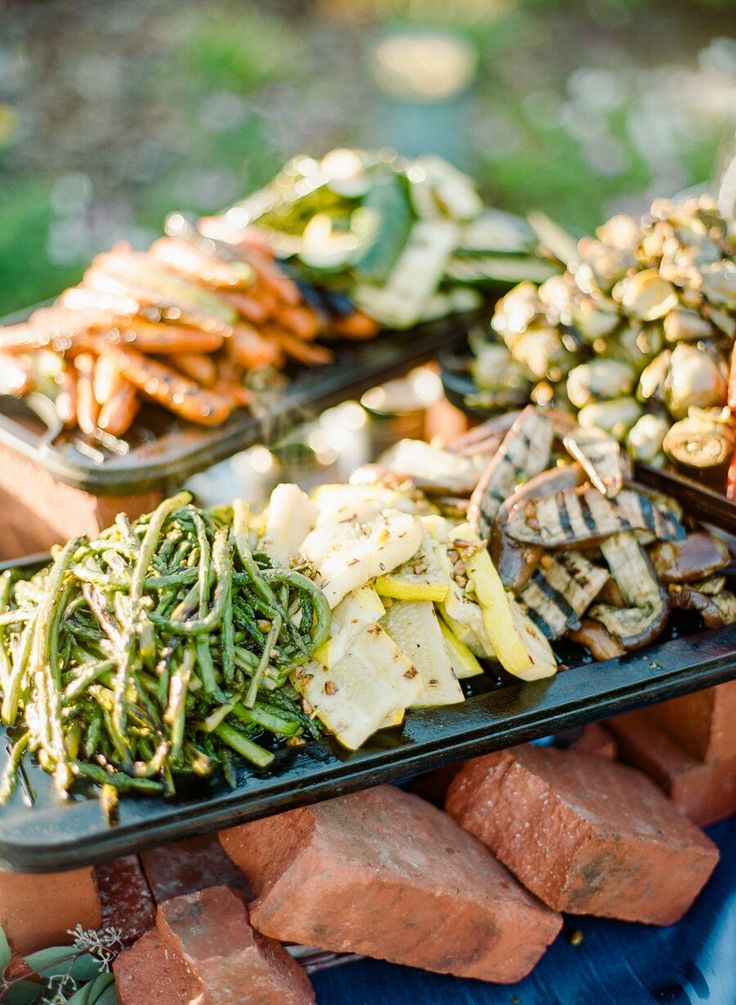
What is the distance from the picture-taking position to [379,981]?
2.24 meters

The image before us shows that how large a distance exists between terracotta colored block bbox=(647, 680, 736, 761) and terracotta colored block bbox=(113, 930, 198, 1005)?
1573 mm

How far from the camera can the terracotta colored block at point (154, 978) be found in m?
1.95

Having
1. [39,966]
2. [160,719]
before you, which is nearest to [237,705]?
[160,719]

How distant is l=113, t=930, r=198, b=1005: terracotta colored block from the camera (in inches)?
76.9

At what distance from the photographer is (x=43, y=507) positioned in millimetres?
3041

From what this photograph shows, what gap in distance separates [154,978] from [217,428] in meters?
1.77

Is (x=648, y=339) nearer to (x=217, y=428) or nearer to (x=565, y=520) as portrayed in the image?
(x=565, y=520)

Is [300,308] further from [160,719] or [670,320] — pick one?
[160,719]

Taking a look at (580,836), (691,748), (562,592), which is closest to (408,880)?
(580,836)

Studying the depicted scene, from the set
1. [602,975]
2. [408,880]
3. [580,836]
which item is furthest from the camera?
[602,975]

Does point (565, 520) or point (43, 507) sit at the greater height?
point (565, 520)

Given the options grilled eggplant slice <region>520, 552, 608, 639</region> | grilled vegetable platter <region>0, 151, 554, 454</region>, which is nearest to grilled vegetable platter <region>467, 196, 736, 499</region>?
grilled eggplant slice <region>520, 552, 608, 639</region>

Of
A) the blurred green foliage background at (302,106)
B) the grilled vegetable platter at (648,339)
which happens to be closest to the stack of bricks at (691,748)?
the grilled vegetable platter at (648,339)

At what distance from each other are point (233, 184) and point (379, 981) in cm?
831
